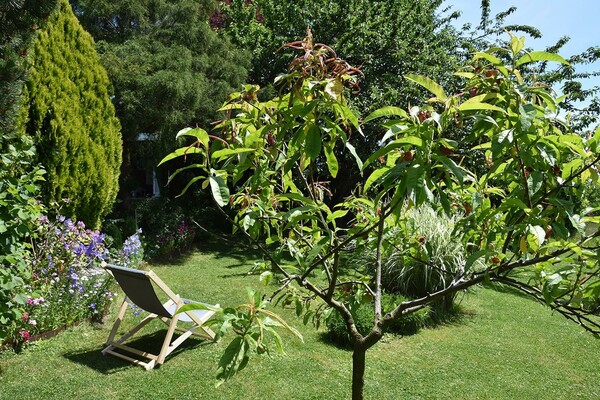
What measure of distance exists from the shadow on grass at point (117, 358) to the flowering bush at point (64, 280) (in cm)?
52

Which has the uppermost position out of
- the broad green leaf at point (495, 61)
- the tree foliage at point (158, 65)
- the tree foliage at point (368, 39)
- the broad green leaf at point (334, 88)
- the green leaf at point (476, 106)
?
the tree foliage at point (368, 39)

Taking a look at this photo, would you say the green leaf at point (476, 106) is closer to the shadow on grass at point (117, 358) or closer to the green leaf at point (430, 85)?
the green leaf at point (430, 85)

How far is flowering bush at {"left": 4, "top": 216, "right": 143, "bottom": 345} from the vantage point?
4211 millimetres

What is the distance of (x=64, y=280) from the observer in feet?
15.0

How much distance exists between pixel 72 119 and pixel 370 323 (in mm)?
4644

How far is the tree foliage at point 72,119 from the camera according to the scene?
18.6 feet

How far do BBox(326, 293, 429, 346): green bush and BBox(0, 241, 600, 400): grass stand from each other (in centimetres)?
14

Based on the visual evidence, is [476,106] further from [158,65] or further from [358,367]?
[158,65]

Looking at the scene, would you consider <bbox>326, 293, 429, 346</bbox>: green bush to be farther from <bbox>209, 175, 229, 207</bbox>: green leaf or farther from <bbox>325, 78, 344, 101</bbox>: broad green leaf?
→ <bbox>325, 78, 344, 101</bbox>: broad green leaf

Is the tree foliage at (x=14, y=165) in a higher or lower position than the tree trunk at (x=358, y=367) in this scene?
higher

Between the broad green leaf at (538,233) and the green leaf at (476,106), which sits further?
the broad green leaf at (538,233)

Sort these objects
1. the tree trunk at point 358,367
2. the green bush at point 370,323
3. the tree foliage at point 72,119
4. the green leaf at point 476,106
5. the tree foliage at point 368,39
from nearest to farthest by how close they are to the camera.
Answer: the green leaf at point 476,106, the tree trunk at point 358,367, the green bush at point 370,323, the tree foliage at point 72,119, the tree foliage at point 368,39

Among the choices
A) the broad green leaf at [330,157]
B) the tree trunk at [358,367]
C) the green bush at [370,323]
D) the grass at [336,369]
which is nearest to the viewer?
the broad green leaf at [330,157]

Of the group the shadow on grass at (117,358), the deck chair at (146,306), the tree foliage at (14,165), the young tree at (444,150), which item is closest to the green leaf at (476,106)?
the young tree at (444,150)
